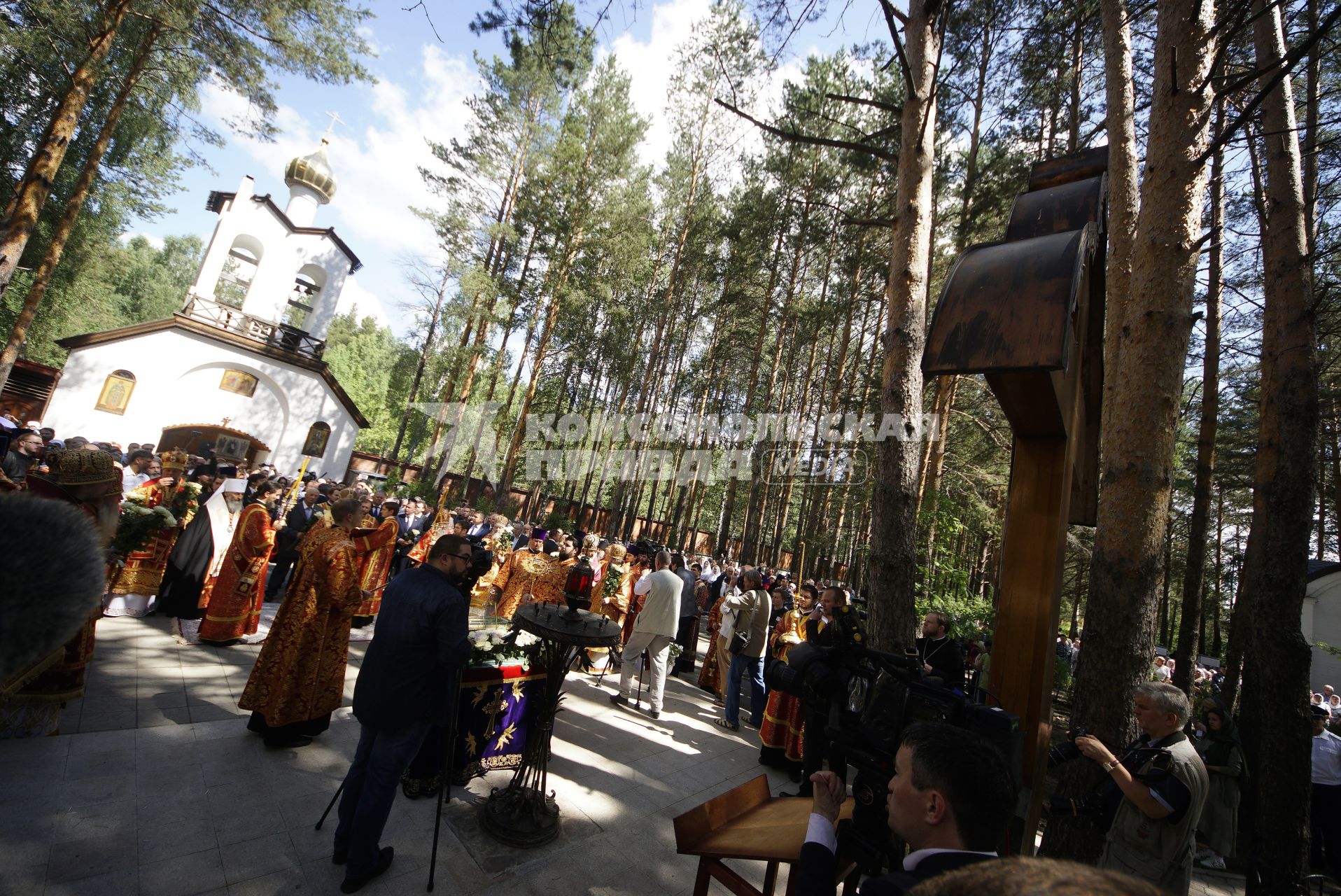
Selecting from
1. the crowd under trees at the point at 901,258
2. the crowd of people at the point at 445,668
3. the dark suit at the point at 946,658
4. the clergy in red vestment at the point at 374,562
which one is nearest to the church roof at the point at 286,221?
the crowd under trees at the point at 901,258

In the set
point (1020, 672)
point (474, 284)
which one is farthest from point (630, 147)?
point (1020, 672)

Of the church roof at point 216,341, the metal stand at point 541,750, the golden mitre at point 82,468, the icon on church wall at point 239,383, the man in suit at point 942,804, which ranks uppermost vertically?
the church roof at point 216,341

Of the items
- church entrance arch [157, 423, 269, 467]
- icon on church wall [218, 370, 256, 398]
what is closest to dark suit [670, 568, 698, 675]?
church entrance arch [157, 423, 269, 467]

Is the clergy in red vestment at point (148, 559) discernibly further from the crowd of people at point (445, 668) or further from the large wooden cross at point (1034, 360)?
the large wooden cross at point (1034, 360)

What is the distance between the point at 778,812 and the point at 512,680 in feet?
8.71

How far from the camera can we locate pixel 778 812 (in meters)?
2.02

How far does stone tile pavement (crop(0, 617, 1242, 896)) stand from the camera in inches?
104

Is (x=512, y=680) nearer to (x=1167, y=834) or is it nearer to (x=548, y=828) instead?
(x=548, y=828)

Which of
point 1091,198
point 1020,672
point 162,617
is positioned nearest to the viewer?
point 1091,198

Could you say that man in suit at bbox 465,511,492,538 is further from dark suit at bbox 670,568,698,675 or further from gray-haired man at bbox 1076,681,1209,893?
gray-haired man at bbox 1076,681,1209,893

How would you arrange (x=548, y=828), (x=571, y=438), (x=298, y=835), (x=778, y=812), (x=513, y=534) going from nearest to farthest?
(x=778, y=812) < (x=298, y=835) < (x=548, y=828) < (x=513, y=534) < (x=571, y=438)

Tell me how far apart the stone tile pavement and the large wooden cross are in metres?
2.25

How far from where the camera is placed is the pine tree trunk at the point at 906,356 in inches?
164

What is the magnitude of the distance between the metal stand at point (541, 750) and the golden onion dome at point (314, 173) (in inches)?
1077
